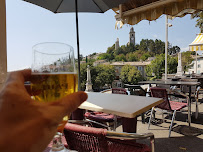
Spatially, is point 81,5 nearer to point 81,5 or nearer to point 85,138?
point 81,5

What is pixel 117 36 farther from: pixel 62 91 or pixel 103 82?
pixel 62 91

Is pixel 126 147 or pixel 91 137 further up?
pixel 91 137

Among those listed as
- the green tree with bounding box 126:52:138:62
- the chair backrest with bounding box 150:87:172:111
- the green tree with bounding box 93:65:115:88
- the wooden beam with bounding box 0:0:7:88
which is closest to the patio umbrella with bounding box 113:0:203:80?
the chair backrest with bounding box 150:87:172:111

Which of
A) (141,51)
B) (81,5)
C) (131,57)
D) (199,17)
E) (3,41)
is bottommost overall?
(3,41)

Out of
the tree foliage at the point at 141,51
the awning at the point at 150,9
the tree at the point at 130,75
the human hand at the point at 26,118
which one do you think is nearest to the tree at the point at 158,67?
the tree at the point at 130,75

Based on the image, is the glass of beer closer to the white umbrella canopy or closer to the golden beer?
the golden beer

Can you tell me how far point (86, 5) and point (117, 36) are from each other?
79.2m

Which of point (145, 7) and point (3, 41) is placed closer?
point (3, 41)

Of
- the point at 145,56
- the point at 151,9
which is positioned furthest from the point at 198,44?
the point at 145,56

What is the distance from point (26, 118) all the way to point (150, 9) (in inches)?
112

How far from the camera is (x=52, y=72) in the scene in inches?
14.8

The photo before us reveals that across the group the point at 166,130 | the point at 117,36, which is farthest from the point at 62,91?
the point at 117,36

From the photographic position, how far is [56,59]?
389 mm

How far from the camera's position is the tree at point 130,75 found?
143 feet
